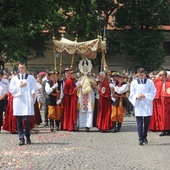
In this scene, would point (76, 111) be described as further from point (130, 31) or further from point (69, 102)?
point (130, 31)

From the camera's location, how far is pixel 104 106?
48.0ft

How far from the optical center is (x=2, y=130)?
1477cm

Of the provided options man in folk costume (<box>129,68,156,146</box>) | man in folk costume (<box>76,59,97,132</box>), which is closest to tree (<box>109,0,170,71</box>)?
man in folk costume (<box>76,59,97,132</box>)

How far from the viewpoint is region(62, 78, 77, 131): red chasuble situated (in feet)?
48.2

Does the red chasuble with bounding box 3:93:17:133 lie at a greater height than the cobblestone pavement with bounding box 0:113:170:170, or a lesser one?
greater

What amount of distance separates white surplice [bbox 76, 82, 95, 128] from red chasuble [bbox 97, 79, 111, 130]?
30 centimetres

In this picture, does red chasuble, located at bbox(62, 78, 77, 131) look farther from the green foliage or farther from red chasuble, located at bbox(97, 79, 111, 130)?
the green foliage

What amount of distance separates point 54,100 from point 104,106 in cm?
159

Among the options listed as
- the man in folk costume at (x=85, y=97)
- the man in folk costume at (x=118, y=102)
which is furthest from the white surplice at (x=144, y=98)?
the man in folk costume at (x=85, y=97)

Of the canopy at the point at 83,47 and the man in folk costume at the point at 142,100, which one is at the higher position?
the canopy at the point at 83,47

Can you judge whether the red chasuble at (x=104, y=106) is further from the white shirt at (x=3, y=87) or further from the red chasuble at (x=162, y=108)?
the white shirt at (x=3, y=87)

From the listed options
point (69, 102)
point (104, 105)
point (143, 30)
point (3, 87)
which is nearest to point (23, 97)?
point (3, 87)

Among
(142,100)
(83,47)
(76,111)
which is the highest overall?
(83,47)

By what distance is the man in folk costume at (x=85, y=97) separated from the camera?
576 inches
